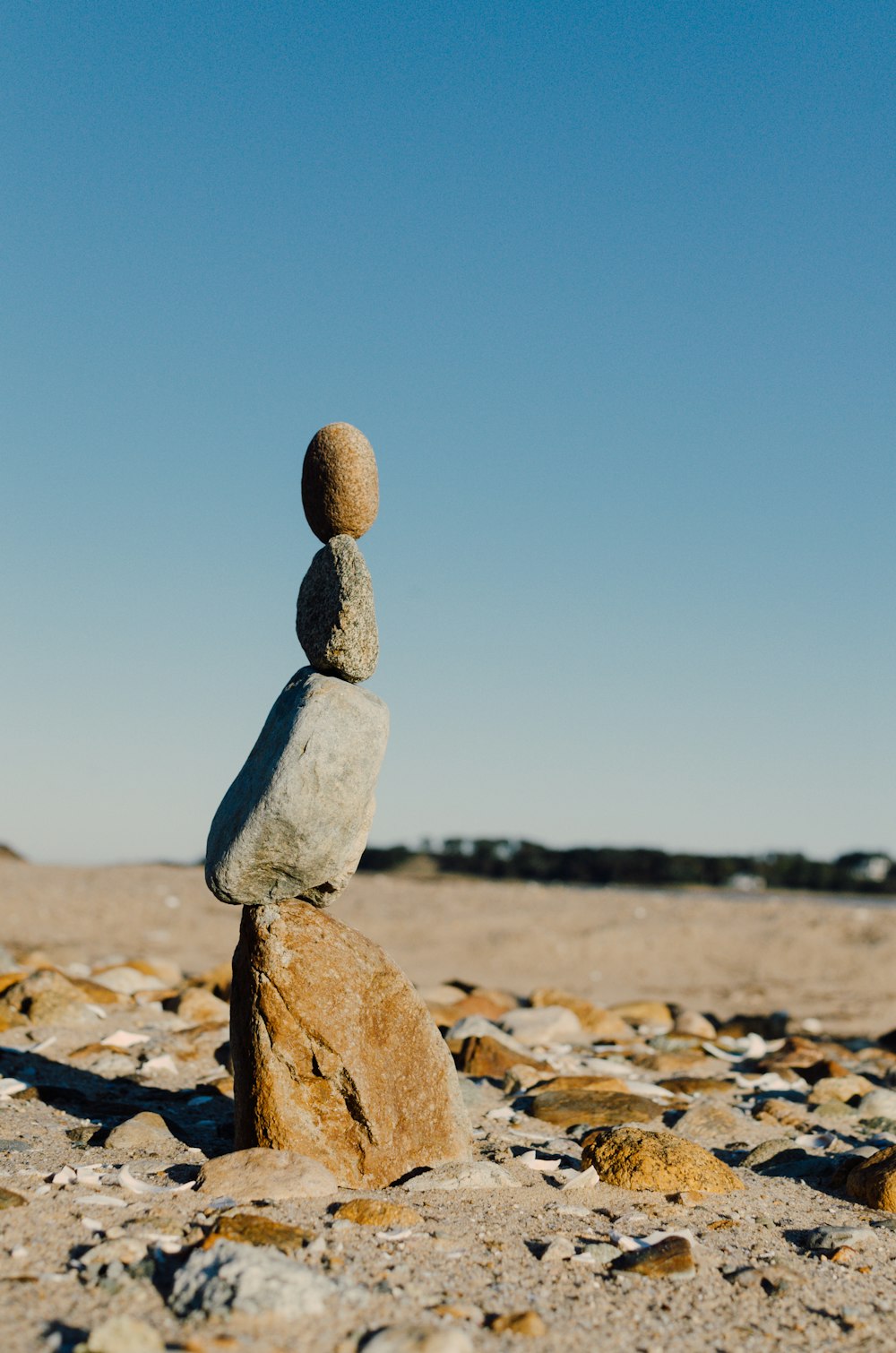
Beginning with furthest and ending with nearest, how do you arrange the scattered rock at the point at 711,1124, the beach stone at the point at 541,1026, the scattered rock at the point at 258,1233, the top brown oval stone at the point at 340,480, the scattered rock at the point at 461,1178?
the beach stone at the point at 541,1026
the scattered rock at the point at 711,1124
the top brown oval stone at the point at 340,480
the scattered rock at the point at 461,1178
the scattered rock at the point at 258,1233

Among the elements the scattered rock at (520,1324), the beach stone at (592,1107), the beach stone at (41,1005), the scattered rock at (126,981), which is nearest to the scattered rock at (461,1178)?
the scattered rock at (520,1324)

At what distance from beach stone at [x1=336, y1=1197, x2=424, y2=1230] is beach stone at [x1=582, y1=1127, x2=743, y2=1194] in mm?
1370

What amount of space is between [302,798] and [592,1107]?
3.33 m

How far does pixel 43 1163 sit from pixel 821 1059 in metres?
7.06

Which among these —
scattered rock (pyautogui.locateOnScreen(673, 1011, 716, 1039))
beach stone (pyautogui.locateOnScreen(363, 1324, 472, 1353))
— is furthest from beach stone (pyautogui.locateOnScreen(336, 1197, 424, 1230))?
scattered rock (pyautogui.locateOnScreen(673, 1011, 716, 1039))

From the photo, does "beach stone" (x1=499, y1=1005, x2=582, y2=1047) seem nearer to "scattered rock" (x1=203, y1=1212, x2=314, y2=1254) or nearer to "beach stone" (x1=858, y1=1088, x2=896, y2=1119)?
"beach stone" (x1=858, y1=1088, x2=896, y2=1119)

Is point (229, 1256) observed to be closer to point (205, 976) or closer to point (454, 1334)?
point (454, 1334)

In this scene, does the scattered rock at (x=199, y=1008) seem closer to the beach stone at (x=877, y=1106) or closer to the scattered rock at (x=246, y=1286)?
the beach stone at (x=877, y=1106)

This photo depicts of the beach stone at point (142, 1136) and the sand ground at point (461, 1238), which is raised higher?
the sand ground at point (461, 1238)

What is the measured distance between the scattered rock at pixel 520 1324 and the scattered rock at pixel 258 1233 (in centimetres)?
79

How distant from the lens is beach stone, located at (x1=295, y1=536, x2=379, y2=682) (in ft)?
18.0

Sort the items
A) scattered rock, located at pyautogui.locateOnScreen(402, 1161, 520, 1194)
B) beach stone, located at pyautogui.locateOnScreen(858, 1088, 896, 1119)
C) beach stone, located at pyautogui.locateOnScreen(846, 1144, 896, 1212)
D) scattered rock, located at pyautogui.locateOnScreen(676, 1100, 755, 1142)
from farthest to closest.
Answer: beach stone, located at pyautogui.locateOnScreen(858, 1088, 896, 1119)
scattered rock, located at pyautogui.locateOnScreen(676, 1100, 755, 1142)
beach stone, located at pyautogui.locateOnScreen(846, 1144, 896, 1212)
scattered rock, located at pyautogui.locateOnScreen(402, 1161, 520, 1194)

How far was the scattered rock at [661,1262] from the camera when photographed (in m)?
4.10

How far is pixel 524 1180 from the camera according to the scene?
17.7 ft
